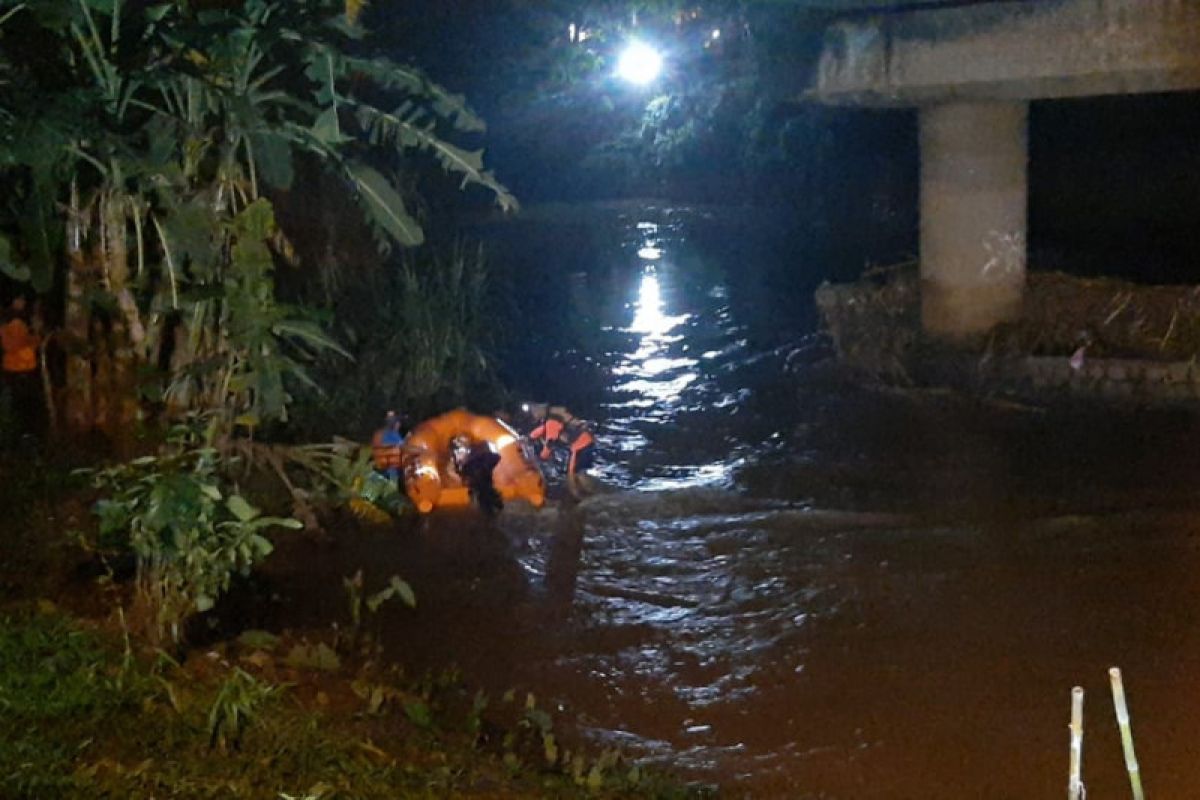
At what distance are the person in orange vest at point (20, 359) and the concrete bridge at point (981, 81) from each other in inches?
246

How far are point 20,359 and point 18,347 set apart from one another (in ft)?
0.26

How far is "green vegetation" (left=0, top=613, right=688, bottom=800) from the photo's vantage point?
4020 millimetres

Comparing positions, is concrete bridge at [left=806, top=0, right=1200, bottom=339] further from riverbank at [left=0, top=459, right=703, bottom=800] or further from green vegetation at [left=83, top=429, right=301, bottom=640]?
green vegetation at [left=83, top=429, right=301, bottom=640]

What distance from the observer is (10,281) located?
9.48 meters

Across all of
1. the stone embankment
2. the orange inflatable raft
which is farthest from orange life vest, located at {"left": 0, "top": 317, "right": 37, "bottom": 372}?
the stone embankment

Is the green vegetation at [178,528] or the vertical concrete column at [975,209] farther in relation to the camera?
the vertical concrete column at [975,209]

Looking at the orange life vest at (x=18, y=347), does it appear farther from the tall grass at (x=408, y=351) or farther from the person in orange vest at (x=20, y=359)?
the tall grass at (x=408, y=351)

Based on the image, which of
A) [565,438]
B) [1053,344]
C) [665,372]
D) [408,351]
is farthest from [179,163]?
[1053,344]

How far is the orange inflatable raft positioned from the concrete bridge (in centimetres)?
434

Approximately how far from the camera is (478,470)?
8.83m

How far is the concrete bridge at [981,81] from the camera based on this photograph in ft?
34.0

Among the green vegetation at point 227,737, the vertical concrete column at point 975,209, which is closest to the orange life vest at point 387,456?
the green vegetation at point 227,737

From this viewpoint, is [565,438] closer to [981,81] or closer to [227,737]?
[981,81]

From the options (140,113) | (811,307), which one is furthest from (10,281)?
(811,307)
